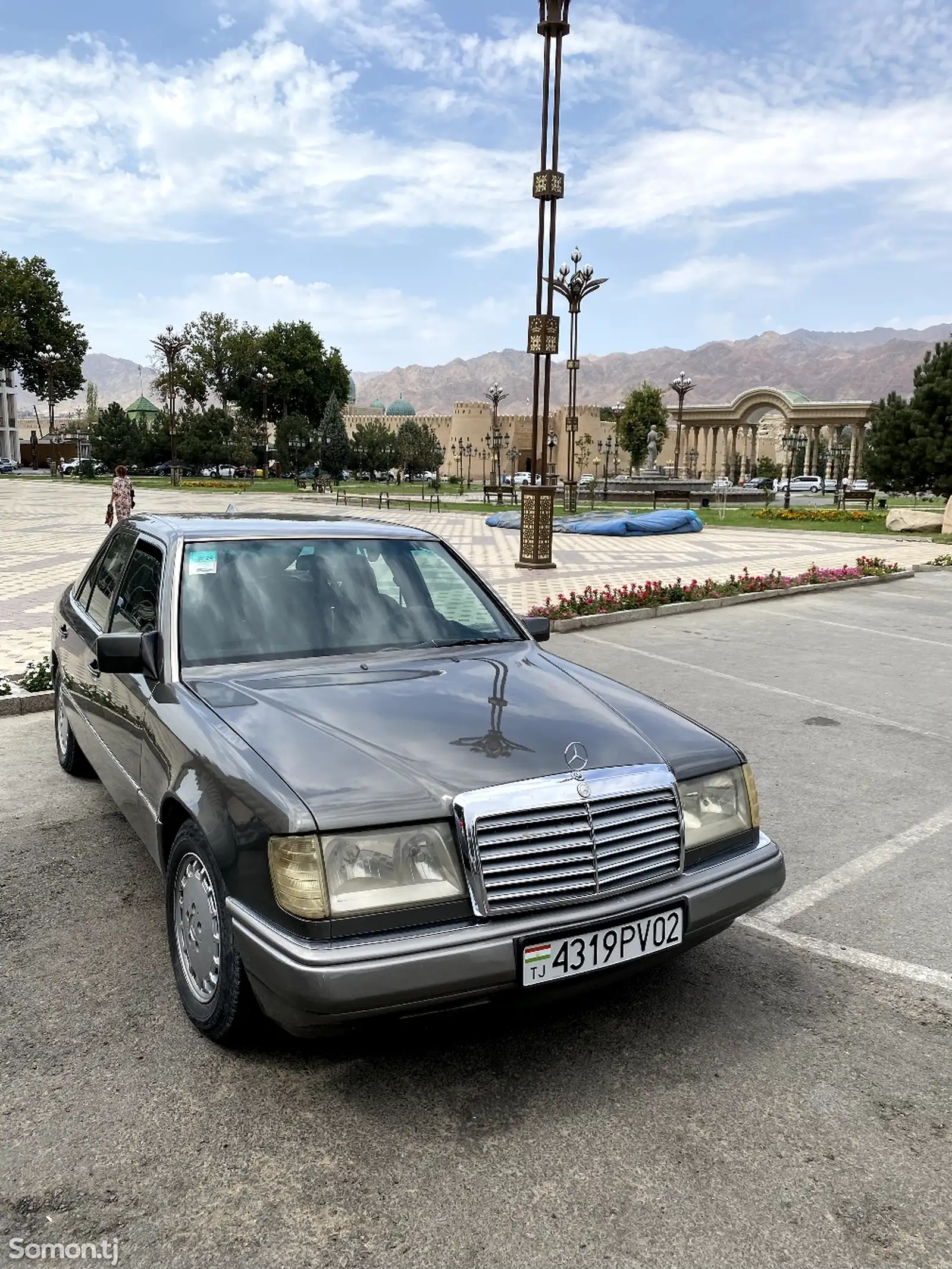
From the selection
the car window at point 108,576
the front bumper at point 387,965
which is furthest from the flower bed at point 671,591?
the front bumper at point 387,965

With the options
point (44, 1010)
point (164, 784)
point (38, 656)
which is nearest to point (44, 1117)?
point (44, 1010)

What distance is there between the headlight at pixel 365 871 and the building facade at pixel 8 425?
112 meters

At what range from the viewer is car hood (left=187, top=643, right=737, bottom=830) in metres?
2.66

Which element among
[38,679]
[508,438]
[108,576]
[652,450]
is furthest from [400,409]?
[108,576]

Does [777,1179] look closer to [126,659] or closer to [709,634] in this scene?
[126,659]

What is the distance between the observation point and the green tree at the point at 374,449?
86000mm

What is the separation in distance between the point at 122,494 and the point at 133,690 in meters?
18.5

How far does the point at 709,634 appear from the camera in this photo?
1102 cm

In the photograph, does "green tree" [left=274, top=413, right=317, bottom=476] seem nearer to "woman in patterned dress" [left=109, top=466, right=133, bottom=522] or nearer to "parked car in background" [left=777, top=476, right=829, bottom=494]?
"parked car in background" [left=777, top=476, right=829, bottom=494]

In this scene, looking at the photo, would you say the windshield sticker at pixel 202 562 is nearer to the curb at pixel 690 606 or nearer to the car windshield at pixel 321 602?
the car windshield at pixel 321 602

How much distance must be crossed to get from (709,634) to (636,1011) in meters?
8.14

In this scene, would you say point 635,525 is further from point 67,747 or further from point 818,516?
point 67,747

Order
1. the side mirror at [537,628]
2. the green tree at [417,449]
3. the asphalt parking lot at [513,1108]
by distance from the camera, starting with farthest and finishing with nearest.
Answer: the green tree at [417,449] → the side mirror at [537,628] → the asphalt parking lot at [513,1108]

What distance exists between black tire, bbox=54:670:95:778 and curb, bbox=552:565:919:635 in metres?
6.02
